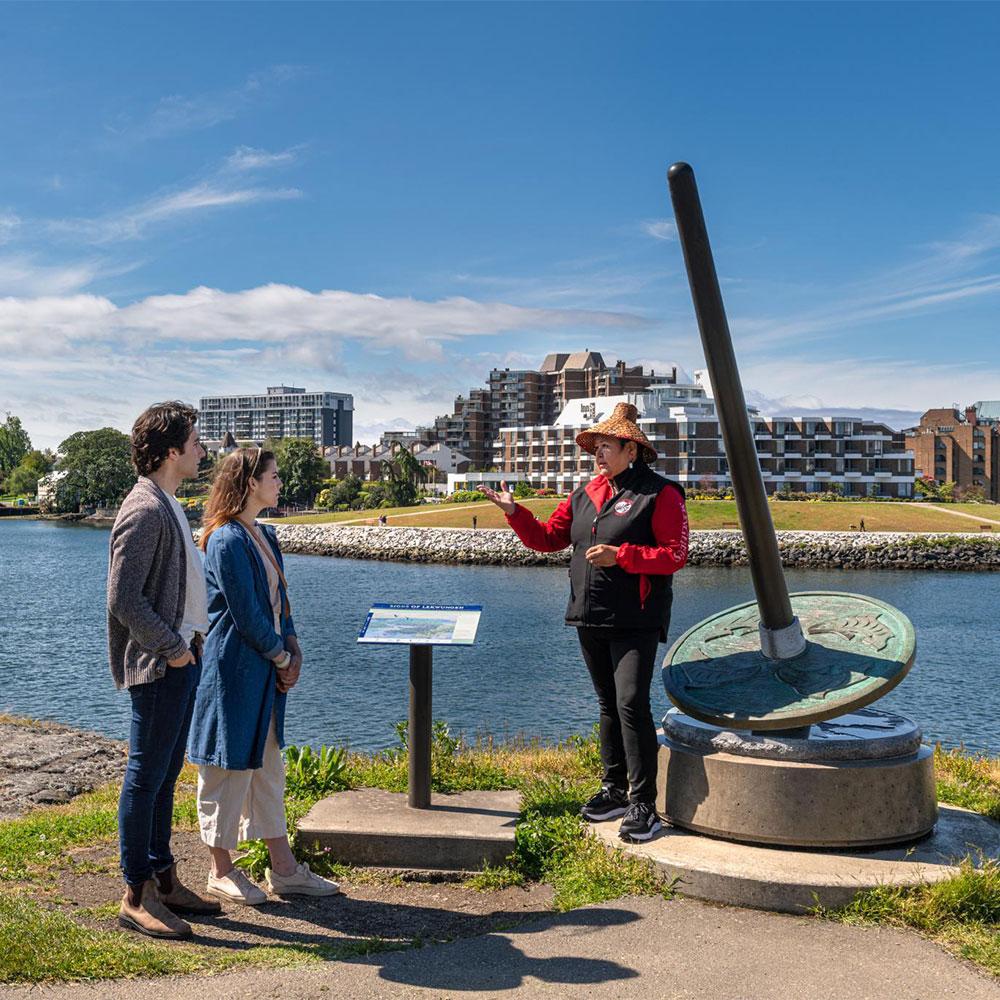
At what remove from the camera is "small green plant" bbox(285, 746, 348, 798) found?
706 cm

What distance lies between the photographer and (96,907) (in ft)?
17.4

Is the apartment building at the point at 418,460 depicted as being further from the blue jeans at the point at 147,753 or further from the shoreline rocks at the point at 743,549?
the blue jeans at the point at 147,753

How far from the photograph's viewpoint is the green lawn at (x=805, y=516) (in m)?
74.4

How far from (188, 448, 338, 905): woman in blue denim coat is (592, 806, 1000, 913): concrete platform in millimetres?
1865

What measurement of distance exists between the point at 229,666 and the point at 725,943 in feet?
8.81

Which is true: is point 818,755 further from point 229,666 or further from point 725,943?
point 229,666

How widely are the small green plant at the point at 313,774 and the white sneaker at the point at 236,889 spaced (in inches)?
55.9

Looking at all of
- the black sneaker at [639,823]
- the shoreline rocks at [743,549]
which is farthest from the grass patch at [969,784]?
the shoreline rocks at [743,549]

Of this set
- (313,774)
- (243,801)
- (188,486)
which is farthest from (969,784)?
(188,486)

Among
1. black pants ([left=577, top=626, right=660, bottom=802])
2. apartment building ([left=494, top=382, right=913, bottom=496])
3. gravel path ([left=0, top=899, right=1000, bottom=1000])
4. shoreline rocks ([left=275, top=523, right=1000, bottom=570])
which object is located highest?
apartment building ([left=494, top=382, right=913, bottom=496])

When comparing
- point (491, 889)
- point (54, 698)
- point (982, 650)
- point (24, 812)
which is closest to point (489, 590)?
point (982, 650)

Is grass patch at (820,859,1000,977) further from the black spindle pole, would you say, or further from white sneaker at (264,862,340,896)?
white sneaker at (264,862,340,896)

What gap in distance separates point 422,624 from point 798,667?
7.50ft

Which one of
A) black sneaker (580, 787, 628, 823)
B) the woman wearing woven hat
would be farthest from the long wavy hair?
black sneaker (580, 787, 628, 823)
